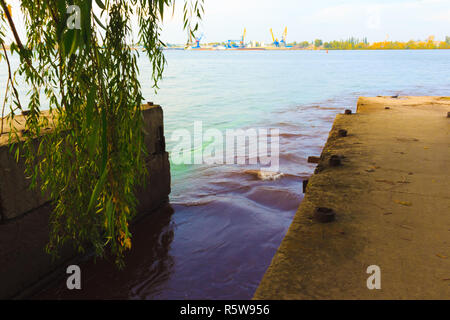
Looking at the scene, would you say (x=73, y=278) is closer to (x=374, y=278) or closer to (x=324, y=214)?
(x=324, y=214)

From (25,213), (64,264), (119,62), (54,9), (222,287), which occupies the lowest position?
(222,287)

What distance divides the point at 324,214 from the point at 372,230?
1.22ft

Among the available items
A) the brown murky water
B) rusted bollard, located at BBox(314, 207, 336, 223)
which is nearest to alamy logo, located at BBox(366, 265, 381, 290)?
rusted bollard, located at BBox(314, 207, 336, 223)

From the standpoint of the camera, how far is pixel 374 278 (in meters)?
2.12

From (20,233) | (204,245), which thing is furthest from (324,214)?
(204,245)

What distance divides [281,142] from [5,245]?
11854 millimetres

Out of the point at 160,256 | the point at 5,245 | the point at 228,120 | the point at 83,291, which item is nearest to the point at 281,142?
the point at 228,120

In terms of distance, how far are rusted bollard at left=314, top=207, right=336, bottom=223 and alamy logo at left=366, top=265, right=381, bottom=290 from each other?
1.93ft

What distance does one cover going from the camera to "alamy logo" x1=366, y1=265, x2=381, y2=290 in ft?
6.73

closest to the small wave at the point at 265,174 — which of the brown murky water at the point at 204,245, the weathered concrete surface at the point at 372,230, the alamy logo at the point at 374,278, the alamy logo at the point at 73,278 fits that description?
the brown murky water at the point at 204,245

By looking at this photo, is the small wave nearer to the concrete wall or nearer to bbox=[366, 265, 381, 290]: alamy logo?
the concrete wall

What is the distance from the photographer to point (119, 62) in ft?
10.2

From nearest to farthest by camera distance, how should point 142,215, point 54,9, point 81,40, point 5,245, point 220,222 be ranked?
point 81,40 < point 54,9 < point 5,245 < point 142,215 < point 220,222
